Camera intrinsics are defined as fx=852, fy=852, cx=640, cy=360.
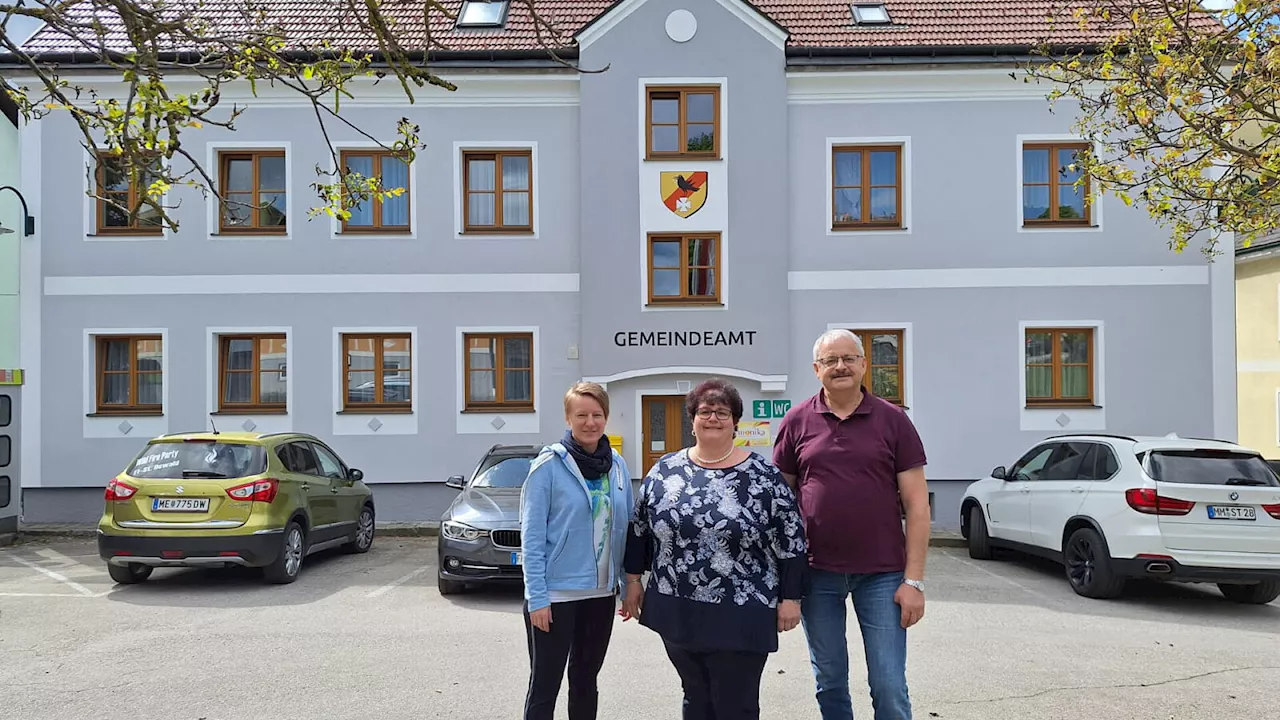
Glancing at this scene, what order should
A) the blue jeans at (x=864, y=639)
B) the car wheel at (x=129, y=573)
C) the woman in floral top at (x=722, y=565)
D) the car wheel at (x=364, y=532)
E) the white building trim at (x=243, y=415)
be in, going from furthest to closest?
the white building trim at (x=243, y=415)
the car wheel at (x=364, y=532)
the car wheel at (x=129, y=573)
the blue jeans at (x=864, y=639)
the woman in floral top at (x=722, y=565)

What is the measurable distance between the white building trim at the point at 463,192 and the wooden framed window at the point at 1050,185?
799 cm

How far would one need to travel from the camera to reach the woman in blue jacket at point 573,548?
11.6ft

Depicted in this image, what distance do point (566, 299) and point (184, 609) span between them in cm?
763

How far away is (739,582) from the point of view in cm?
316

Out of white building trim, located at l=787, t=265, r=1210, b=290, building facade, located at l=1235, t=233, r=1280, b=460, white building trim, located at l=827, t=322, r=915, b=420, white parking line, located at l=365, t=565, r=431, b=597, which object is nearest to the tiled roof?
white building trim, located at l=787, t=265, r=1210, b=290

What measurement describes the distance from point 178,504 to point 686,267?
8.20 metres

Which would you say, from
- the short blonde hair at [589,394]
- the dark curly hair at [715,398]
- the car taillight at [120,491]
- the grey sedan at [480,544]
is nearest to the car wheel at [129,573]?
the car taillight at [120,491]

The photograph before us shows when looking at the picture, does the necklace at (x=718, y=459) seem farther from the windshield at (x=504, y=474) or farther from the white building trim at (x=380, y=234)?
the white building trim at (x=380, y=234)

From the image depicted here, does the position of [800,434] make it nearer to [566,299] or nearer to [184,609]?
[184,609]

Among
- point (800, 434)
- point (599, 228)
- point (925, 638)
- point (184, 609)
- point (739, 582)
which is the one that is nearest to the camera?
point (739, 582)

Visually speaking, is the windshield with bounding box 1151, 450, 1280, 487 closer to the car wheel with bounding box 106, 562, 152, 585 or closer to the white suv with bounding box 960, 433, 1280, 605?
the white suv with bounding box 960, 433, 1280, 605

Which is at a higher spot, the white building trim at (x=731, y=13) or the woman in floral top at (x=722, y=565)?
the white building trim at (x=731, y=13)

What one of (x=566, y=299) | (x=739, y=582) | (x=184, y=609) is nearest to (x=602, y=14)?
(x=566, y=299)

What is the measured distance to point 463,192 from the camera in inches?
555
